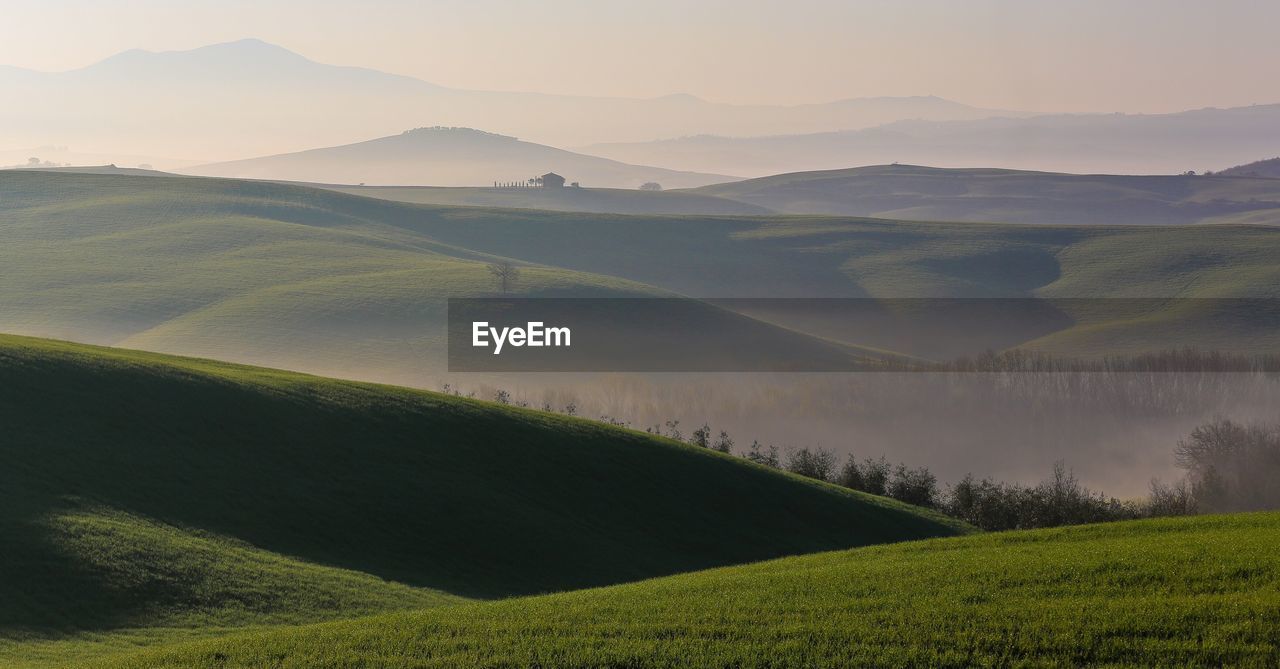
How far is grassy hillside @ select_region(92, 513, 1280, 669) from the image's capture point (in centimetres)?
1402

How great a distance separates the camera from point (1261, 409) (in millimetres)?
111625

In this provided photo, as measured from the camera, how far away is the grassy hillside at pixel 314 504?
25.0 meters

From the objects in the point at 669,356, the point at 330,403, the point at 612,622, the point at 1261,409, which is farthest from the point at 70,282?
the point at 612,622

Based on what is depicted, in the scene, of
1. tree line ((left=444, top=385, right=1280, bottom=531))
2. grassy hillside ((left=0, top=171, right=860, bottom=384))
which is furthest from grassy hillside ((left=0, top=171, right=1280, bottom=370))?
tree line ((left=444, top=385, right=1280, bottom=531))

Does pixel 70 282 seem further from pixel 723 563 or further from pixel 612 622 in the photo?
pixel 612 622

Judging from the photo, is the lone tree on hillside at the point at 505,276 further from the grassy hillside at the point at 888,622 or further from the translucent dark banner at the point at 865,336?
the grassy hillside at the point at 888,622

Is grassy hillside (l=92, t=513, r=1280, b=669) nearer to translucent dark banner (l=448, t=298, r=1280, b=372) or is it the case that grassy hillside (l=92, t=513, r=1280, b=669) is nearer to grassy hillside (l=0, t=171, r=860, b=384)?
grassy hillside (l=0, t=171, r=860, b=384)

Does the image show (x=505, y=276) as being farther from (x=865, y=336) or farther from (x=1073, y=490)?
(x=1073, y=490)

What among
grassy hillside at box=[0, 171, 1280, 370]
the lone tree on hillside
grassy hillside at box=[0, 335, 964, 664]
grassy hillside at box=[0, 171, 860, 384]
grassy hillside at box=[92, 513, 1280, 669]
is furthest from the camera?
the lone tree on hillside

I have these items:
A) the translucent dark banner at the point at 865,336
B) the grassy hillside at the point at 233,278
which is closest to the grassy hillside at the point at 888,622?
the grassy hillside at the point at 233,278

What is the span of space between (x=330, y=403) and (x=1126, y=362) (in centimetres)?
10153

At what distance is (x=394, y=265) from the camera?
139 metres

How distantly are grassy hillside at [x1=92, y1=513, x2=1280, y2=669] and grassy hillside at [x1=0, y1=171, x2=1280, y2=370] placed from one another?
278ft

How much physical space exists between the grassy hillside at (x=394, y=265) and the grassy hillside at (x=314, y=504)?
193ft
